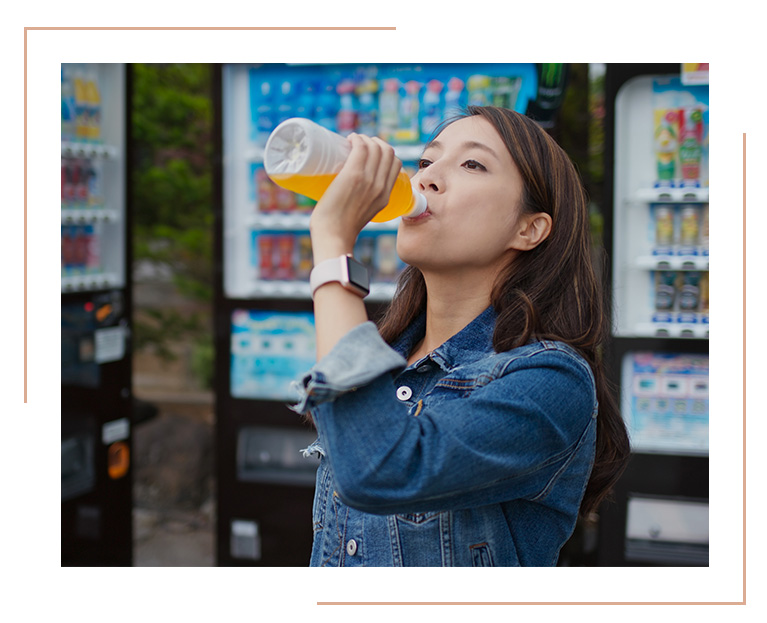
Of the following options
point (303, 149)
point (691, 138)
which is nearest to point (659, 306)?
point (691, 138)

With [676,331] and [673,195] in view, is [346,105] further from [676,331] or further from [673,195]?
[676,331]

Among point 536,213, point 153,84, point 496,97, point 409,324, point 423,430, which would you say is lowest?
point 423,430

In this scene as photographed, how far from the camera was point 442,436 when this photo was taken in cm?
108

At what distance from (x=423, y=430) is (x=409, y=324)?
1.91ft

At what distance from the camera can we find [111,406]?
11.1 ft

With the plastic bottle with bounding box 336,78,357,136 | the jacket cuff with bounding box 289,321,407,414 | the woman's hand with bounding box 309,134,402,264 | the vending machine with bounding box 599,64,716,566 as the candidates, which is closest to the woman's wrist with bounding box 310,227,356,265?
the woman's hand with bounding box 309,134,402,264

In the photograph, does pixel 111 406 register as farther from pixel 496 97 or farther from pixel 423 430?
pixel 423 430

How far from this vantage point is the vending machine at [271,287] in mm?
3471

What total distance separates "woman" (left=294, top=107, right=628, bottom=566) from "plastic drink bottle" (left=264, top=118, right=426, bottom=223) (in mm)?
79

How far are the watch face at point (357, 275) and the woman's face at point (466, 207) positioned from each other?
0.21 m

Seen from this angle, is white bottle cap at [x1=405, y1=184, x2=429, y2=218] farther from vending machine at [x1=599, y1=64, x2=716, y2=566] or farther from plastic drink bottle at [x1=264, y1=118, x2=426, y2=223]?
vending machine at [x1=599, y1=64, x2=716, y2=566]

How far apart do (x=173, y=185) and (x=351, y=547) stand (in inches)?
178
